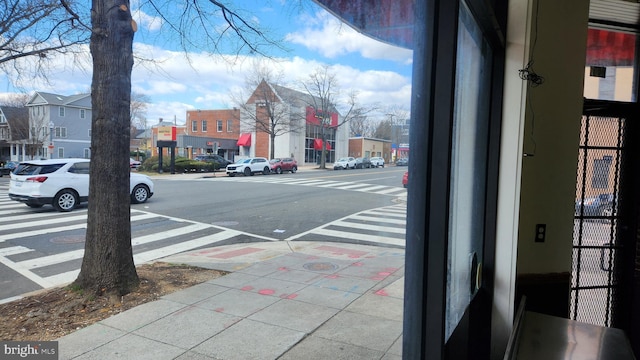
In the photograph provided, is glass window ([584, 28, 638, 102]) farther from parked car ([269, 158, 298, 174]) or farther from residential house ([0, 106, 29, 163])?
parked car ([269, 158, 298, 174])

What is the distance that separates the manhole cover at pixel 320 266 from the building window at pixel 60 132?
3319 mm

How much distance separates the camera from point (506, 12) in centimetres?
241

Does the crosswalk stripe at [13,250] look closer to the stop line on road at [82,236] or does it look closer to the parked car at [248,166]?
the stop line on road at [82,236]

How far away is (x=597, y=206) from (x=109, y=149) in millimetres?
4825

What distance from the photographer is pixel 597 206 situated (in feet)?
11.0

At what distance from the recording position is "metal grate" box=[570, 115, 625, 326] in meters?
3.28

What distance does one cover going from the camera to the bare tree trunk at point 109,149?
3945 mm

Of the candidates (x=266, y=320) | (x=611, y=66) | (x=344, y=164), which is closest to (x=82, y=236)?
(x=266, y=320)

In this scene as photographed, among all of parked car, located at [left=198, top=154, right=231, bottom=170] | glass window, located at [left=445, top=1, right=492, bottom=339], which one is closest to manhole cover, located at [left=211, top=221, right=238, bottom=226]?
glass window, located at [left=445, top=1, right=492, bottom=339]

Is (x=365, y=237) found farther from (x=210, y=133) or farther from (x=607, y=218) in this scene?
(x=210, y=133)

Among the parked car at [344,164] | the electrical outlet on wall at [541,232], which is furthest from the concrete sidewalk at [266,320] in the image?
the parked car at [344,164]

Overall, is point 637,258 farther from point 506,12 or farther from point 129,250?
point 129,250

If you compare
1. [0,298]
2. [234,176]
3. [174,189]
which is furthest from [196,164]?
[0,298]

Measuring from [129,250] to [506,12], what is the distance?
14.0 feet
